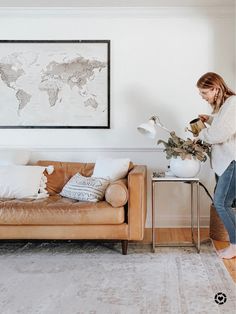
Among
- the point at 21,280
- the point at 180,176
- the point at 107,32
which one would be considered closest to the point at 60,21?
the point at 107,32

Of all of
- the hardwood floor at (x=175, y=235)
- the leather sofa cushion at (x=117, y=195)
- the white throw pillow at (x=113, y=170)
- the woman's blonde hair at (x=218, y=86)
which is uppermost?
the woman's blonde hair at (x=218, y=86)

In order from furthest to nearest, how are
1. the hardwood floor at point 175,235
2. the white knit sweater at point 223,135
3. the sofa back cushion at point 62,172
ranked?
the sofa back cushion at point 62,172 < the hardwood floor at point 175,235 < the white knit sweater at point 223,135

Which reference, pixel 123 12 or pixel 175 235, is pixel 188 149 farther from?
pixel 123 12

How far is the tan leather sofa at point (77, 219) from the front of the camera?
2959 mm

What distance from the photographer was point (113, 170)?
11.1 ft

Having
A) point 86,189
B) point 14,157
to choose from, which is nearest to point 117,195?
point 86,189

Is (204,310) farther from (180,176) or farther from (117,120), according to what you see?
(117,120)

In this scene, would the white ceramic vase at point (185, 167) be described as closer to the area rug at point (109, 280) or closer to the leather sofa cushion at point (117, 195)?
the leather sofa cushion at point (117, 195)

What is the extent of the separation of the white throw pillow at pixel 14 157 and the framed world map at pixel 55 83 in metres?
0.34

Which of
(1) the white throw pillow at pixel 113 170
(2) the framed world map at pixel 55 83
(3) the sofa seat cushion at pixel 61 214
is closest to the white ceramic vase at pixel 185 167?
(1) the white throw pillow at pixel 113 170

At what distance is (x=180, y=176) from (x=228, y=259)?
74 centimetres

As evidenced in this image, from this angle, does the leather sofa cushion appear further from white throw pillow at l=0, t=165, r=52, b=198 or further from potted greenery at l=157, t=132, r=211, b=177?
white throw pillow at l=0, t=165, r=52, b=198

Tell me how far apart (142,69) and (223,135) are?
1463mm

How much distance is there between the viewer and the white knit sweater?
2.79 metres
